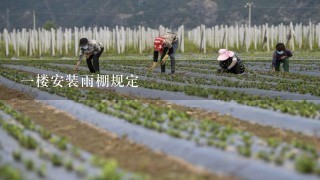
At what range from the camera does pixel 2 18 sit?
7688cm

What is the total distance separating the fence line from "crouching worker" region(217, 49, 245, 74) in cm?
1802

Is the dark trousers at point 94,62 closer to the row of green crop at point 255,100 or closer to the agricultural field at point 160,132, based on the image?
the agricultural field at point 160,132

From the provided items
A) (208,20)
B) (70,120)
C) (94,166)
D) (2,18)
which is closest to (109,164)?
(94,166)

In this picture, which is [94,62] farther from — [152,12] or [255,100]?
[152,12]

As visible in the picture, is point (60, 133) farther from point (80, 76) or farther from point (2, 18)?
point (2, 18)

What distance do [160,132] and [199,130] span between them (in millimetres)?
625

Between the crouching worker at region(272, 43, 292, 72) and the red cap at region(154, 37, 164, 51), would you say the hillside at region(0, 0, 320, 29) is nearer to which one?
the crouching worker at region(272, 43, 292, 72)

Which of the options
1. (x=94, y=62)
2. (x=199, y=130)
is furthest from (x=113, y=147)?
(x=94, y=62)

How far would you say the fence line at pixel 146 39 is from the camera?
120 ft

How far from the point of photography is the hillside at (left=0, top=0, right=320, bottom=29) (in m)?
70.3

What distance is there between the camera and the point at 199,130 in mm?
8570

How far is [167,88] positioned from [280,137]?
6.27 meters

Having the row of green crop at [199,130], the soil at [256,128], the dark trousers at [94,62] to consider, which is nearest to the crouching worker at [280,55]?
the dark trousers at [94,62]

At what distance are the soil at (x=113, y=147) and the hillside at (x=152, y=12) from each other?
5950cm
